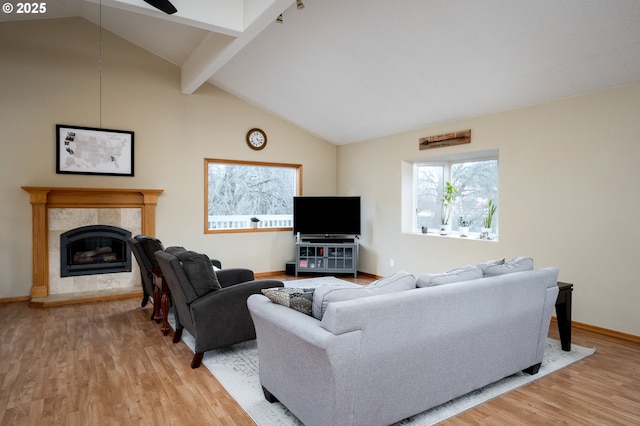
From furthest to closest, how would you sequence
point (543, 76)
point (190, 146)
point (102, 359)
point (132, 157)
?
point (190, 146) < point (132, 157) < point (543, 76) < point (102, 359)

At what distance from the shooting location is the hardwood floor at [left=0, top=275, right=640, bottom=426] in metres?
2.39

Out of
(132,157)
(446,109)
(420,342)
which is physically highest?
(446,109)

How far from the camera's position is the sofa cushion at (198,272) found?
3.11 metres

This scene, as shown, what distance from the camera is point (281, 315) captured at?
219 centimetres

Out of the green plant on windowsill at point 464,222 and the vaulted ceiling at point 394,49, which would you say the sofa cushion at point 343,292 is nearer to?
the vaulted ceiling at point 394,49

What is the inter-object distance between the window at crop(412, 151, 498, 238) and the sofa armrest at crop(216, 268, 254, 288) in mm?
3156

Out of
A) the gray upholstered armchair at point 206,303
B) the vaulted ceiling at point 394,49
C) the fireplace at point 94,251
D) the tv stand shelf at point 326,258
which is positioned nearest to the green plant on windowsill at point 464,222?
the vaulted ceiling at point 394,49

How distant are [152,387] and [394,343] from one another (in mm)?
1833

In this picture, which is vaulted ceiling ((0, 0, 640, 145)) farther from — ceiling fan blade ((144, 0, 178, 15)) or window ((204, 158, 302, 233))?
window ((204, 158, 302, 233))

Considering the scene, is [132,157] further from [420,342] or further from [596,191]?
[596,191]

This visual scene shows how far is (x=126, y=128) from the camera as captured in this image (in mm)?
5656

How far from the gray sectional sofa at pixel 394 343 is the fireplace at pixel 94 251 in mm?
4005

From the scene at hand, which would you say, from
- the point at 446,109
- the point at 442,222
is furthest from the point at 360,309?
the point at 442,222

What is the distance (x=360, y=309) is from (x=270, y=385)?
99 centimetres
